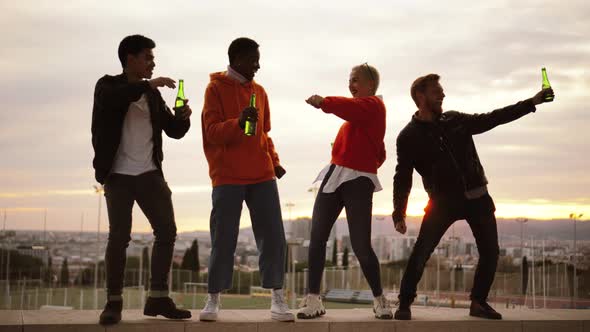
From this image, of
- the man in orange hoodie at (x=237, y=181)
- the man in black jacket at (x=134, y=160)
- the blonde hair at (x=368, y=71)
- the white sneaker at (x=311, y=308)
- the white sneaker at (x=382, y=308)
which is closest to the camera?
the man in black jacket at (x=134, y=160)

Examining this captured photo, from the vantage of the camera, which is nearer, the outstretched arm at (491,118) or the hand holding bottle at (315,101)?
the hand holding bottle at (315,101)

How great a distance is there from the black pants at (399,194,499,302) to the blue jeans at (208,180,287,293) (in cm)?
104

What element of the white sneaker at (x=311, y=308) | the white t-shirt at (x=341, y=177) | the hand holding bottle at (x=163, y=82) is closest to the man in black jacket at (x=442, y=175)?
the white t-shirt at (x=341, y=177)


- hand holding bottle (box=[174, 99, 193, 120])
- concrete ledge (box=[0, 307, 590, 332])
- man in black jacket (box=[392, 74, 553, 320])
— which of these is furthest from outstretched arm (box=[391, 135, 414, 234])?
hand holding bottle (box=[174, 99, 193, 120])

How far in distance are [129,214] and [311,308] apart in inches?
59.0

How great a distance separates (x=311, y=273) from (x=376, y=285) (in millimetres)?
486

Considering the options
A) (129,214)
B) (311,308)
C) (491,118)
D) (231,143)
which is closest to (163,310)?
(129,214)

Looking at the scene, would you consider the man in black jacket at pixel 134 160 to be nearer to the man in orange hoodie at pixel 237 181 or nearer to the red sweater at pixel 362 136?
the man in orange hoodie at pixel 237 181

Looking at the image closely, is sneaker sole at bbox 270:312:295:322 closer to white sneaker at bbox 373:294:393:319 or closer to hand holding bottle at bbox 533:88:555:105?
white sneaker at bbox 373:294:393:319

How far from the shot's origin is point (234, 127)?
5.46m

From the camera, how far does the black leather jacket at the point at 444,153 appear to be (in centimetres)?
622

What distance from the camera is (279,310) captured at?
567 centimetres

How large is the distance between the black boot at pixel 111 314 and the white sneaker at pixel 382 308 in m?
1.89

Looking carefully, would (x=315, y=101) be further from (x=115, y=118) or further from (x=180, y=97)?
(x=115, y=118)
